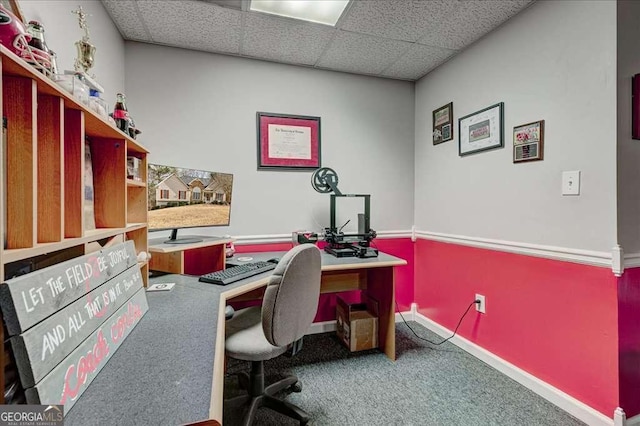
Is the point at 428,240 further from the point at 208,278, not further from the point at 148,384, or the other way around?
the point at 148,384

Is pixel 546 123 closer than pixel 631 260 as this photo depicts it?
No

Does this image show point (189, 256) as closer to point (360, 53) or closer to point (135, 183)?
point (135, 183)

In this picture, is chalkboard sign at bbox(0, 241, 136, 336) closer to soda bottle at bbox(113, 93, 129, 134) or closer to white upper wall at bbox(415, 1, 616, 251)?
soda bottle at bbox(113, 93, 129, 134)

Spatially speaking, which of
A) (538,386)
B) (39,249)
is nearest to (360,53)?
(39,249)

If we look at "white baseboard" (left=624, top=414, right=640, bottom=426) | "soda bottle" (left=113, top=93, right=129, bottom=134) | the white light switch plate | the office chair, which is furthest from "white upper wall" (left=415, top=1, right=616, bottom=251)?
"soda bottle" (left=113, top=93, right=129, bottom=134)

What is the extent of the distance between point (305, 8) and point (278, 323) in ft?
6.22

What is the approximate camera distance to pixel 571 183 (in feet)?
5.11

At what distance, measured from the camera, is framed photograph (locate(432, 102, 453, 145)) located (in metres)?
2.42

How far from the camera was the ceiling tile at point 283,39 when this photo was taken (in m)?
1.94

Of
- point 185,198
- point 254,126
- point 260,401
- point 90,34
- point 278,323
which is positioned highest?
point 90,34

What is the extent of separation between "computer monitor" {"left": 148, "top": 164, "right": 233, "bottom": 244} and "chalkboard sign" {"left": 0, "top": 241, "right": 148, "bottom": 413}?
2.21 feet

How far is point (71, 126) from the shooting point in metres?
0.81

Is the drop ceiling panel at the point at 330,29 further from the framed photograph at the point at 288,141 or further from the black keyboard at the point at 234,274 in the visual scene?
the black keyboard at the point at 234,274

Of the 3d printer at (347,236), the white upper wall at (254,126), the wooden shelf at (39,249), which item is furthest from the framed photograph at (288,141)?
the wooden shelf at (39,249)
